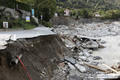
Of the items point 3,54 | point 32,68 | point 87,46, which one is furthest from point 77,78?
point 87,46

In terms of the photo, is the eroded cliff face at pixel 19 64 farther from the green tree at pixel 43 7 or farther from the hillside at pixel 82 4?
the hillside at pixel 82 4

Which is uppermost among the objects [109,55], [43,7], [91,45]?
[43,7]

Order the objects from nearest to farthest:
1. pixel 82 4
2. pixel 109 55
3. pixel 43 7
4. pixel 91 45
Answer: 1. pixel 109 55
2. pixel 91 45
3. pixel 43 7
4. pixel 82 4

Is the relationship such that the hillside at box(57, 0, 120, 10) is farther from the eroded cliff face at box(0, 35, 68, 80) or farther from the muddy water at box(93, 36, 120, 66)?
the eroded cliff face at box(0, 35, 68, 80)

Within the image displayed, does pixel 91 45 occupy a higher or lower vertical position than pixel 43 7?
lower

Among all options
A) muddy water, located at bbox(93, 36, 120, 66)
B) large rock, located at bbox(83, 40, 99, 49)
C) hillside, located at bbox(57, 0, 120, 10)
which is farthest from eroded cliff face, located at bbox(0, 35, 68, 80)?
hillside, located at bbox(57, 0, 120, 10)

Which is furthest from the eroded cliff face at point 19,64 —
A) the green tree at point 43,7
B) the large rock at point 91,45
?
the green tree at point 43,7

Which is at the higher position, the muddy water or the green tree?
the green tree

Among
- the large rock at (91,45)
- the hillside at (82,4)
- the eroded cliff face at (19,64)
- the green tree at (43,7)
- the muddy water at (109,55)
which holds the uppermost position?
the hillside at (82,4)

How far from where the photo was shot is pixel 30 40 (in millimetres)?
8133

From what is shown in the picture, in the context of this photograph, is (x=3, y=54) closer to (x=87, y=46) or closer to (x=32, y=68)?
(x=32, y=68)

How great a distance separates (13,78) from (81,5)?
468ft

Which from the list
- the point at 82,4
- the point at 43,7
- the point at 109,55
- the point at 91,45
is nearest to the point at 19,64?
the point at 109,55

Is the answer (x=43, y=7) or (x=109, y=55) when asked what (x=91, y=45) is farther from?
(x=43, y=7)
